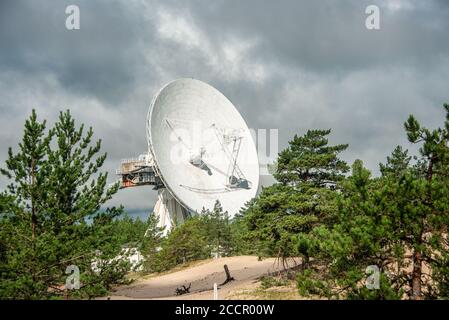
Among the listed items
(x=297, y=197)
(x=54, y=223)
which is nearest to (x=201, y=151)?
(x=297, y=197)

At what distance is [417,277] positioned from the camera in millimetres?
11320

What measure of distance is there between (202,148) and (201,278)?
479 inches

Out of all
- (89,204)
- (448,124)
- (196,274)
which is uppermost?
(448,124)

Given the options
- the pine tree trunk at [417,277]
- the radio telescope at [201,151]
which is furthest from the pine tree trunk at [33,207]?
the radio telescope at [201,151]

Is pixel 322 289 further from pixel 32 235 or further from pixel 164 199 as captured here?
pixel 164 199

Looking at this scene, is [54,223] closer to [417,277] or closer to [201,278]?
[417,277]

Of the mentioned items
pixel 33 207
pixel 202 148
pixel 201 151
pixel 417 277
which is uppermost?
pixel 202 148

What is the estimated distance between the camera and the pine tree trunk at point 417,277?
11.2m

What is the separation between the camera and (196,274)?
40.2 meters

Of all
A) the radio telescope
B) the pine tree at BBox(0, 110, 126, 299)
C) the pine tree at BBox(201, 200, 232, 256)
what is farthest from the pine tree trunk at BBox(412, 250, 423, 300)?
the pine tree at BBox(201, 200, 232, 256)

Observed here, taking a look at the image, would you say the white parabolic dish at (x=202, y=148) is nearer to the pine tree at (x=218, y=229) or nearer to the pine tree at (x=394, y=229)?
the pine tree at (x=218, y=229)
